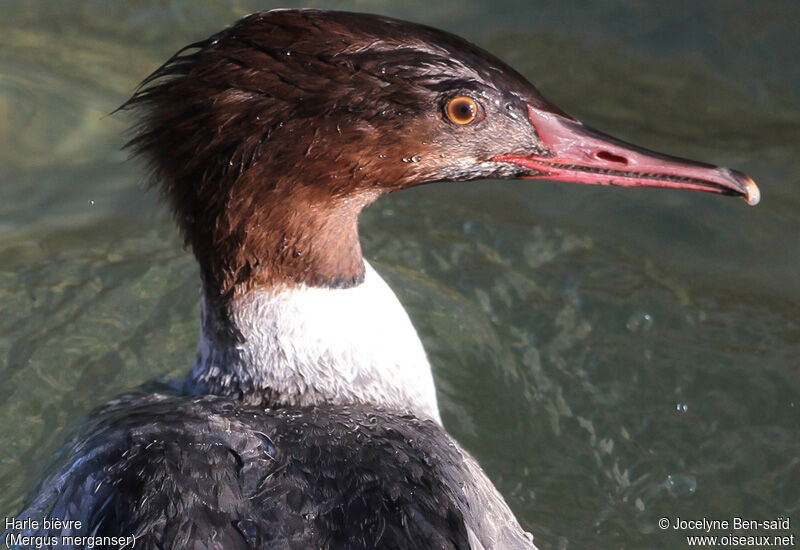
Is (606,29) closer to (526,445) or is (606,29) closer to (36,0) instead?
(526,445)

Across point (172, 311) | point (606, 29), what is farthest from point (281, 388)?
point (606, 29)

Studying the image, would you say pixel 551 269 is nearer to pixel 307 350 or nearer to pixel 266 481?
pixel 307 350

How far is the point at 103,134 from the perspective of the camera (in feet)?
16.6

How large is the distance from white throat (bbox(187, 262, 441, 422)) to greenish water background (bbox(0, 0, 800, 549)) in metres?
0.91

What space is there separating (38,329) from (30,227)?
2.15 ft

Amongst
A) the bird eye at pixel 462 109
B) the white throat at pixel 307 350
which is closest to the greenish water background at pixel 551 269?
the white throat at pixel 307 350

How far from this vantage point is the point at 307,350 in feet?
10.3

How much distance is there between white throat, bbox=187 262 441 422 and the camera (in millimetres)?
3117

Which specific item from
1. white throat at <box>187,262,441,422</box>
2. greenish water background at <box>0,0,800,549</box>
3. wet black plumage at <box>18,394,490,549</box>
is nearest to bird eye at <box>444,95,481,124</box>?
white throat at <box>187,262,441,422</box>

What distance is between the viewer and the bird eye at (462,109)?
2744 millimetres

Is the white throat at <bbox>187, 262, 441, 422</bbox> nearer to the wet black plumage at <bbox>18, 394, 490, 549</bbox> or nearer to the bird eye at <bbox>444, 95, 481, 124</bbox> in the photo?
the wet black plumage at <bbox>18, 394, 490, 549</bbox>

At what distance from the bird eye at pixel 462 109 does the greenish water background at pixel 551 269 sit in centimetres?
163

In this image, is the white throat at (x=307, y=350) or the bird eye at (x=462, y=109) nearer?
the bird eye at (x=462, y=109)

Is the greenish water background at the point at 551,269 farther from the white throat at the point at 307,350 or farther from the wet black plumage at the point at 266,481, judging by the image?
the wet black plumage at the point at 266,481
